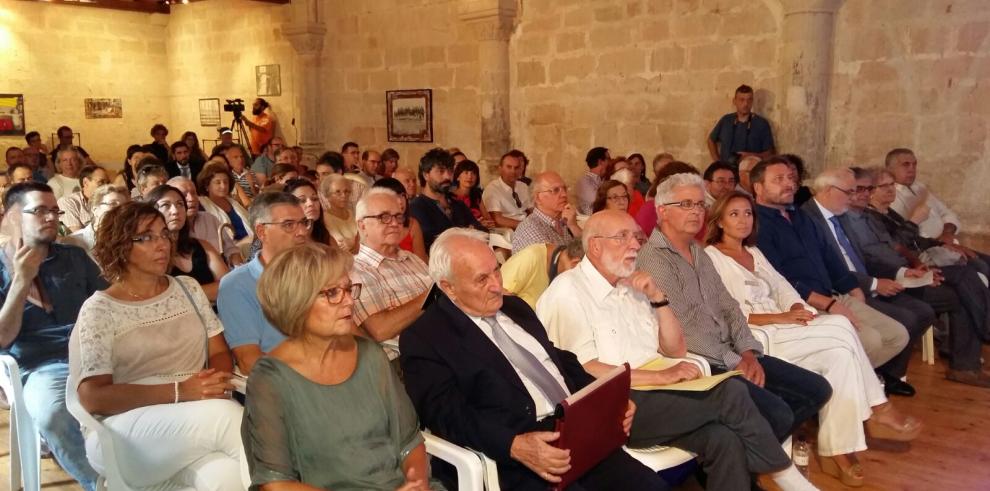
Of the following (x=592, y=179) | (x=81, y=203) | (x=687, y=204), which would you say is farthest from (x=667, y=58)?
(x=81, y=203)

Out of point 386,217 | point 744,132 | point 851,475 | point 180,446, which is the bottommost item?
point 851,475

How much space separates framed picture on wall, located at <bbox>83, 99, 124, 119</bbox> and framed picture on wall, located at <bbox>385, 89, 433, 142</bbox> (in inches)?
229

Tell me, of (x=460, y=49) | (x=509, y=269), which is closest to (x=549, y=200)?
(x=509, y=269)

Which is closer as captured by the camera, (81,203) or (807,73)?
(81,203)

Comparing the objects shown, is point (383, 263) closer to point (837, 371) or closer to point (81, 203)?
point (837, 371)

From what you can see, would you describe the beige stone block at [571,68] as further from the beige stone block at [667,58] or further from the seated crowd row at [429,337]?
the seated crowd row at [429,337]

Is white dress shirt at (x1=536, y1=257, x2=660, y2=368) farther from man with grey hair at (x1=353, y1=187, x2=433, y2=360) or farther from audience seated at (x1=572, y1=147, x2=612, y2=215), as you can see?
audience seated at (x1=572, y1=147, x2=612, y2=215)

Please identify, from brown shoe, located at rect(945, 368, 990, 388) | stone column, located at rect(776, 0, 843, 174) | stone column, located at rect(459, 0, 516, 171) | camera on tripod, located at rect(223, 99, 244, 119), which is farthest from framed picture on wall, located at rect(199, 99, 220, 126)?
brown shoe, located at rect(945, 368, 990, 388)

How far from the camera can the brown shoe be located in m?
4.62

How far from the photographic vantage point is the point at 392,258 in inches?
136

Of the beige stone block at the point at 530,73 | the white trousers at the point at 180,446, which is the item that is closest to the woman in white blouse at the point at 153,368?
the white trousers at the point at 180,446

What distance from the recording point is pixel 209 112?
13562mm

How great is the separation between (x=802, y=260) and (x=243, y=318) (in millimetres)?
2807

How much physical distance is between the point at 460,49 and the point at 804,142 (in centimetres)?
439
